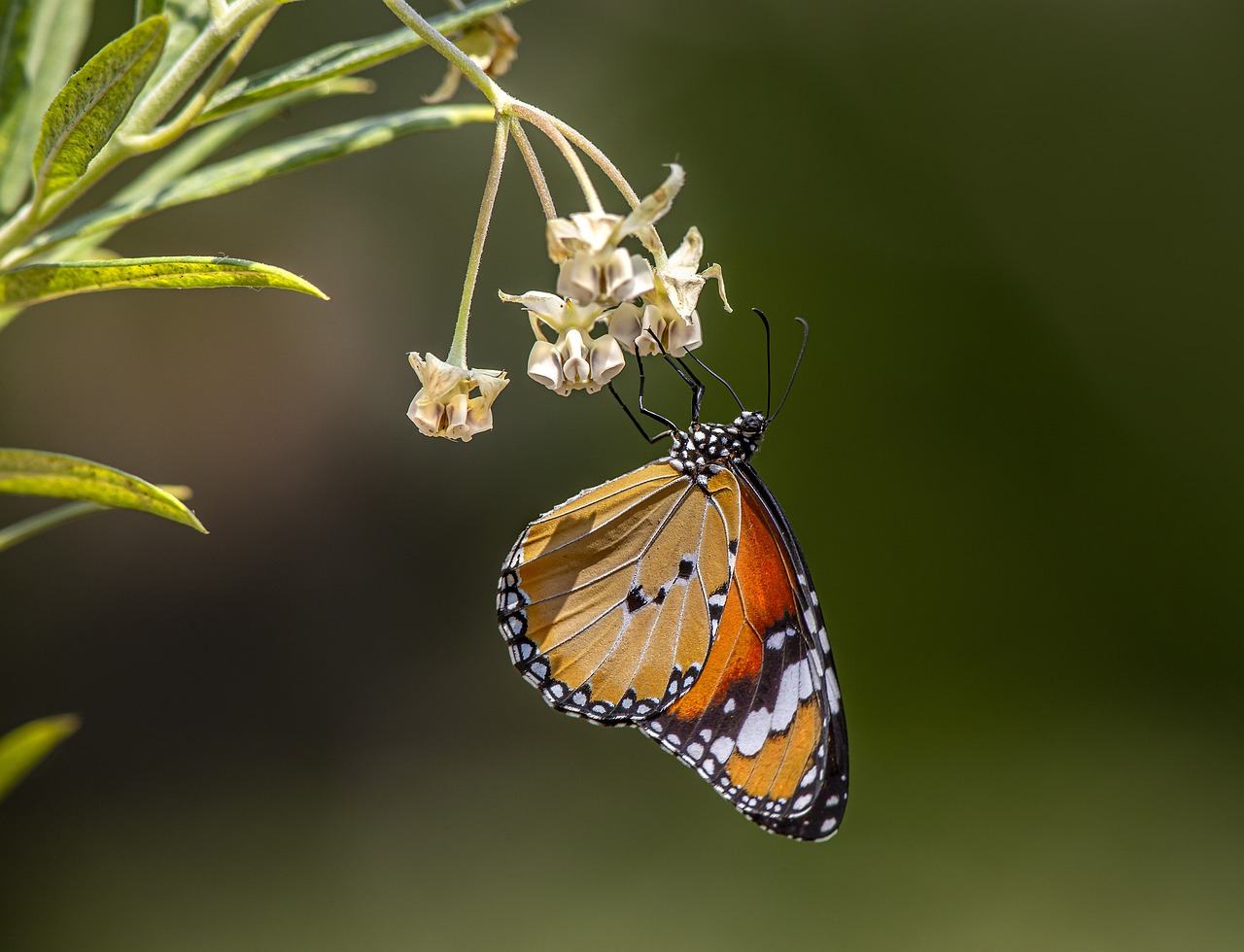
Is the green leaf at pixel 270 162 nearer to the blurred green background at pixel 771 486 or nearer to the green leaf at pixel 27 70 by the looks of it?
the green leaf at pixel 27 70

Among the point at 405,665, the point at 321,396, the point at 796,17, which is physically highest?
the point at 796,17

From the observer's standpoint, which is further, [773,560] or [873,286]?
[873,286]

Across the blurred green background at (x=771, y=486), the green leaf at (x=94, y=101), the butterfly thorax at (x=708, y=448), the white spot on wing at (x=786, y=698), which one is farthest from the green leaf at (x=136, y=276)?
the blurred green background at (x=771, y=486)

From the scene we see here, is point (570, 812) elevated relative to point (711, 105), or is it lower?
lower

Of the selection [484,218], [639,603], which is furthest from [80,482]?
[639,603]

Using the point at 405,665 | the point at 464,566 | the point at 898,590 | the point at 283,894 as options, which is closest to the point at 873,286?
the point at 898,590

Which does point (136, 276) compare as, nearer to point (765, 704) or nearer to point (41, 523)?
point (41, 523)

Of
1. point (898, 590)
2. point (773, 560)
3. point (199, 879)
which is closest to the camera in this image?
point (773, 560)

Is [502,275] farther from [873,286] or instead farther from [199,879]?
[199,879]
